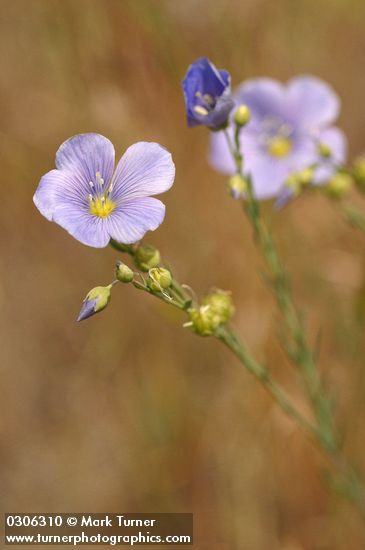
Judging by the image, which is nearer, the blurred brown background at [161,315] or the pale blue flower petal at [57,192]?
the pale blue flower petal at [57,192]

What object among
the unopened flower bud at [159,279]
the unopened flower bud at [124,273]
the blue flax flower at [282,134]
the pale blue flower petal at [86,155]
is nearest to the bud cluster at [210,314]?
the unopened flower bud at [159,279]

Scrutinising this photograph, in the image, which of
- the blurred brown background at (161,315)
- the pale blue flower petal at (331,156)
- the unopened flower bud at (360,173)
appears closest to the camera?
the unopened flower bud at (360,173)

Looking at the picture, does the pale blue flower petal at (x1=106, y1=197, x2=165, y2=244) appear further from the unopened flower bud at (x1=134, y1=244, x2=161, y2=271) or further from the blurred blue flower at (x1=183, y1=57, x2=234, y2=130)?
the blurred blue flower at (x1=183, y1=57, x2=234, y2=130)

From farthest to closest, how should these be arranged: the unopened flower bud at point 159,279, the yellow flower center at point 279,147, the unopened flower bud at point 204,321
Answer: the yellow flower center at point 279,147, the unopened flower bud at point 204,321, the unopened flower bud at point 159,279

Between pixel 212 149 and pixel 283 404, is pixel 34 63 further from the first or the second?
pixel 283 404

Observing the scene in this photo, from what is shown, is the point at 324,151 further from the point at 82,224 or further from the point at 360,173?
Answer: the point at 82,224

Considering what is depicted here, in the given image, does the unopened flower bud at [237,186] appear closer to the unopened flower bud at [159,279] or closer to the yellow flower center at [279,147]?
the unopened flower bud at [159,279]

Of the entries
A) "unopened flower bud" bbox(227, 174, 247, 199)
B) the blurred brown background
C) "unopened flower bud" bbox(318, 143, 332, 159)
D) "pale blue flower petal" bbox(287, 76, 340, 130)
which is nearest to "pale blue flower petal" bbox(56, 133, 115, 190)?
"unopened flower bud" bbox(227, 174, 247, 199)

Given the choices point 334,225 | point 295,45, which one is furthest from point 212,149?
point 295,45
